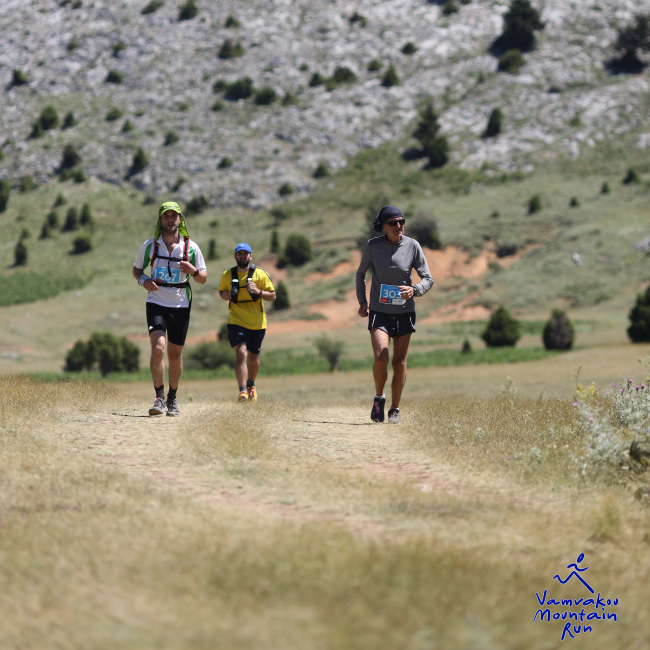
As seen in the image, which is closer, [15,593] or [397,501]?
[15,593]

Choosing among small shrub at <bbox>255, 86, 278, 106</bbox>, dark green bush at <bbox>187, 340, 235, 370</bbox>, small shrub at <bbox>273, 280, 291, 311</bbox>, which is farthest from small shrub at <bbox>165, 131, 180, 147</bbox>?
dark green bush at <bbox>187, 340, 235, 370</bbox>

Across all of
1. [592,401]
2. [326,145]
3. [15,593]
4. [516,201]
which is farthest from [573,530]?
[326,145]

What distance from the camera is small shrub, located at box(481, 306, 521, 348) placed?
32469 mm

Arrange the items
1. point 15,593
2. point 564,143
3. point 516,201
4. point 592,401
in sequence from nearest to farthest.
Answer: point 15,593, point 592,401, point 516,201, point 564,143

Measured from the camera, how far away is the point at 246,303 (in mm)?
9672

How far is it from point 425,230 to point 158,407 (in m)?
45.8

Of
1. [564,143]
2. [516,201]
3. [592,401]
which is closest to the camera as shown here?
[592,401]

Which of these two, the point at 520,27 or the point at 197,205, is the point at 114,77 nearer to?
the point at 197,205

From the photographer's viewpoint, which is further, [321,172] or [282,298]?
[321,172]

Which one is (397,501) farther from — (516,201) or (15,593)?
(516,201)

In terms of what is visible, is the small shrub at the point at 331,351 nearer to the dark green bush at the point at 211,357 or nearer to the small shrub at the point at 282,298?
the dark green bush at the point at 211,357

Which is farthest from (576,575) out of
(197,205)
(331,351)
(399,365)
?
(197,205)

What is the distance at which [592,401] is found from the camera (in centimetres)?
820

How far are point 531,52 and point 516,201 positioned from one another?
115ft
